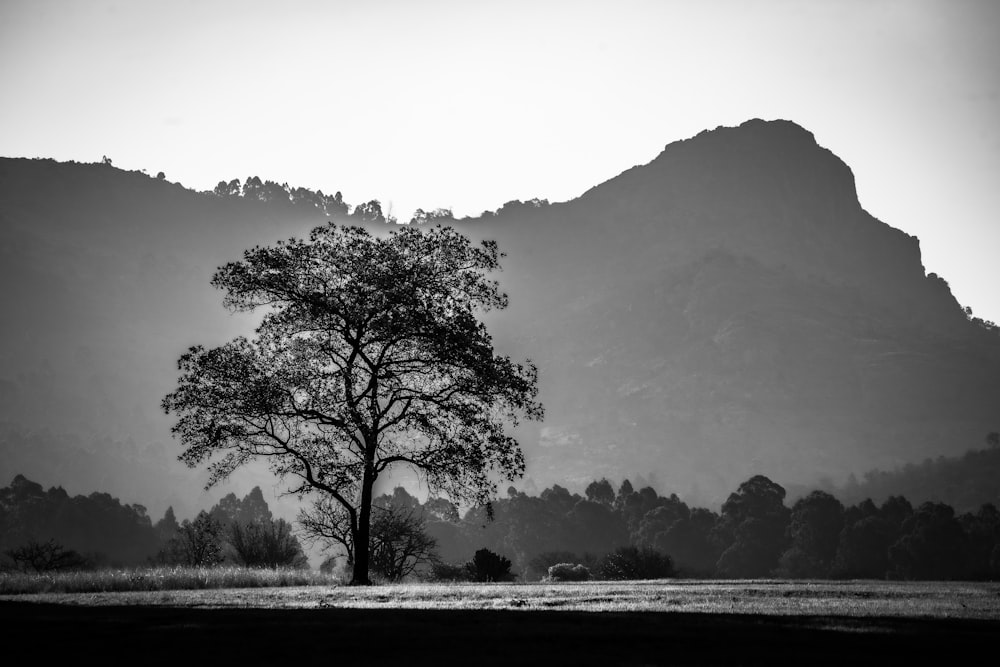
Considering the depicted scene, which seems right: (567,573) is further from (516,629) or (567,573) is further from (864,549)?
(864,549)

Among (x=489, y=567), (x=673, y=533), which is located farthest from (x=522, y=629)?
(x=673, y=533)

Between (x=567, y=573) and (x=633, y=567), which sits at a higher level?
(x=567, y=573)

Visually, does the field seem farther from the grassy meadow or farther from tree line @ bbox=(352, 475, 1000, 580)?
tree line @ bbox=(352, 475, 1000, 580)

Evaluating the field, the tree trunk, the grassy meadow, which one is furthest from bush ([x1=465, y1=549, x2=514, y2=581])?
the field

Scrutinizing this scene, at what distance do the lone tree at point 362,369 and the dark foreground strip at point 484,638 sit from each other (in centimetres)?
1728

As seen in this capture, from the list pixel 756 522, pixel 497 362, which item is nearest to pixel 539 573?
pixel 756 522

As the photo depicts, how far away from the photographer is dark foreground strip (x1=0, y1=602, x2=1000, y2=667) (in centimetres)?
1004

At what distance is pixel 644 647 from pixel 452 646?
222cm

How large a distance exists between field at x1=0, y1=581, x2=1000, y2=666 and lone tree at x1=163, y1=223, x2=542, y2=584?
12988 mm

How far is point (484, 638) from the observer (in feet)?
38.4

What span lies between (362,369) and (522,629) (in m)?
21.3

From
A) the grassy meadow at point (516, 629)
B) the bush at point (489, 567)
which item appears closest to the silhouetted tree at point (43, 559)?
the bush at point (489, 567)

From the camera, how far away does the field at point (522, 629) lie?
10.3m

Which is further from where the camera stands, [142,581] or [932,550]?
[932,550]
